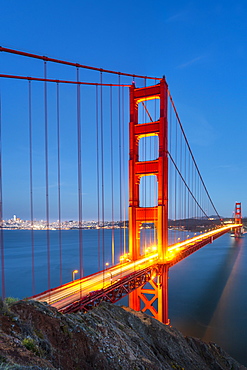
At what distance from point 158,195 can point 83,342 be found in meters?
14.0

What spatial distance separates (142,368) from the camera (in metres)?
7.45

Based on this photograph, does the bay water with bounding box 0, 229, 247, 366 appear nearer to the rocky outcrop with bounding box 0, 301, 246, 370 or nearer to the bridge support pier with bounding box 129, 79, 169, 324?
the bridge support pier with bounding box 129, 79, 169, 324

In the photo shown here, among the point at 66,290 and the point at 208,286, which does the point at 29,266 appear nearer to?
the point at 208,286

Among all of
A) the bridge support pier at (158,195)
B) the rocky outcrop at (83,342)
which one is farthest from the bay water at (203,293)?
the rocky outcrop at (83,342)

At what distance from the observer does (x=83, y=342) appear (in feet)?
23.7

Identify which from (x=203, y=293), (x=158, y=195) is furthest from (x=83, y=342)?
(x=203, y=293)

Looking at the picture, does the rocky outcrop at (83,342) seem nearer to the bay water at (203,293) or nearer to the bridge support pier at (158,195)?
the bay water at (203,293)

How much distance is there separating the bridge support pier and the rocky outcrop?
7378mm

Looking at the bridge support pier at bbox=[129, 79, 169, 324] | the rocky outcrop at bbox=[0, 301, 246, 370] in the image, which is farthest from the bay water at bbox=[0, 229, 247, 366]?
the rocky outcrop at bbox=[0, 301, 246, 370]

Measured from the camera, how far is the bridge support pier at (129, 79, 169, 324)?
1930 cm

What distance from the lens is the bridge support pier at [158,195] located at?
19297 millimetres

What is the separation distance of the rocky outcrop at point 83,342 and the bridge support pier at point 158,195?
7.38m

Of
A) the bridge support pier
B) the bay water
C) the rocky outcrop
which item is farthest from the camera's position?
the bridge support pier

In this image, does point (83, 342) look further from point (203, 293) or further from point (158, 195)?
point (203, 293)
